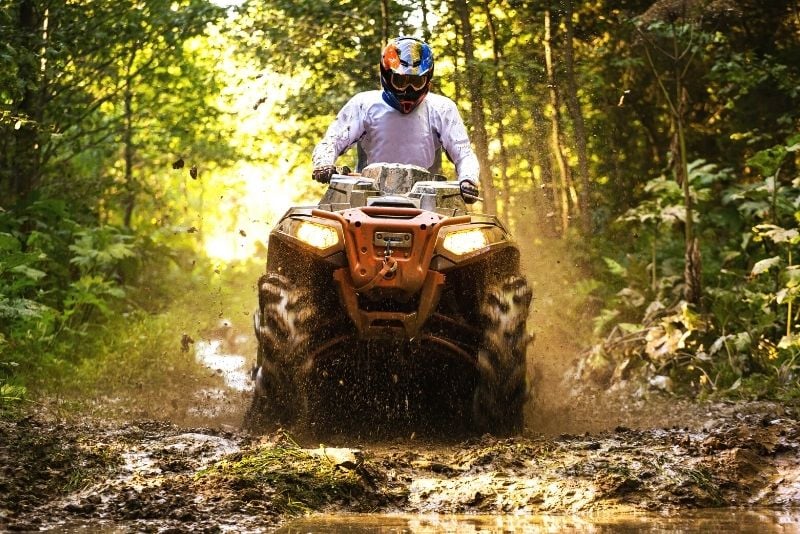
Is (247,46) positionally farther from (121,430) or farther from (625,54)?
(121,430)

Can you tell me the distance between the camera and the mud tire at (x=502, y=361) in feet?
24.5

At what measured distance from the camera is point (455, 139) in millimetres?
8953

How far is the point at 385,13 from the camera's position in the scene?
14.6m

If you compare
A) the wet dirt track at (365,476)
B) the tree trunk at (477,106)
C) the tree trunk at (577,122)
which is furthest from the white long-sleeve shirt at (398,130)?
the tree trunk at (577,122)

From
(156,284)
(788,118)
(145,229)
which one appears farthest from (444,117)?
(145,229)

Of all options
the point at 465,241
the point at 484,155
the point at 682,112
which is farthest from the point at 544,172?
the point at 465,241

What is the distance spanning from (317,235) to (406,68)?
1999mm

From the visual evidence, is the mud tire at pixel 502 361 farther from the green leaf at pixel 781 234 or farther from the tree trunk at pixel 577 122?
the tree trunk at pixel 577 122

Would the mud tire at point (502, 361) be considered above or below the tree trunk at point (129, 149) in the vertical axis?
below

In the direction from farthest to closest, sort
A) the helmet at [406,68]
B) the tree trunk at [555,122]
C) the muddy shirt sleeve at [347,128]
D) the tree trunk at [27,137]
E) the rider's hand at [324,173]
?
the tree trunk at [555,122]
the tree trunk at [27,137]
the muddy shirt sleeve at [347,128]
the helmet at [406,68]
the rider's hand at [324,173]

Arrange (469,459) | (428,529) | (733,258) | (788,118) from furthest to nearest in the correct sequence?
(788,118) < (733,258) < (469,459) < (428,529)

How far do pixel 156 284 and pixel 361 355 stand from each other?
323 inches

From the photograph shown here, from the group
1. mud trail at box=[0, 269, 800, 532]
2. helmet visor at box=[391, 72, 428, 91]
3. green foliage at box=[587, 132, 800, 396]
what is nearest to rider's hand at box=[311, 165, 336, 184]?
helmet visor at box=[391, 72, 428, 91]

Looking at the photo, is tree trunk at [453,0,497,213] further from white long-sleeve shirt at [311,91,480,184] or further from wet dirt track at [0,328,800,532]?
wet dirt track at [0,328,800,532]
